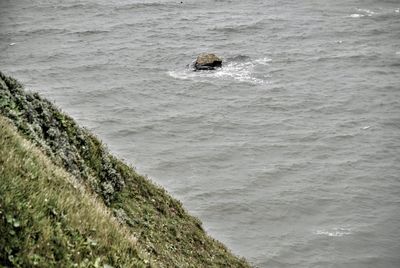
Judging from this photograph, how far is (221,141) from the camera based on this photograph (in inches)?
1695

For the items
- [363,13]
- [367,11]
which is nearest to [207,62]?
[363,13]

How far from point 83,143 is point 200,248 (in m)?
5.22

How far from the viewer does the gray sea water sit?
3312 cm

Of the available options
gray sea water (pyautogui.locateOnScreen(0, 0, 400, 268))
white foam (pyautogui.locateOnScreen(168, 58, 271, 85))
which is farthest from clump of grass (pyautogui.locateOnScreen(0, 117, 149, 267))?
white foam (pyautogui.locateOnScreen(168, 58, 271, 85))

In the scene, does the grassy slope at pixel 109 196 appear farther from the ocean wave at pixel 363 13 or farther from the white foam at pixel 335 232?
the ocean wave at pixel 363 13

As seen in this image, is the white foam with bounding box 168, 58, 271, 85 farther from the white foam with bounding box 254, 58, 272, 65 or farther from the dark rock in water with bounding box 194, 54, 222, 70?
the dark rock in water with bounding box 194, 54, 222, 70

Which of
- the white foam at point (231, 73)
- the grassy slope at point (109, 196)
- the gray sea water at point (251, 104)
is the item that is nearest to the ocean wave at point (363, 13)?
the gray sea water at point (251, 104)

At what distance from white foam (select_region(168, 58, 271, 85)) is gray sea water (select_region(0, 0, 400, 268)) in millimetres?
268

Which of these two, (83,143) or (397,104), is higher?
(83,143)

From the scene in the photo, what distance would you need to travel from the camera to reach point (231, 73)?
192 ft

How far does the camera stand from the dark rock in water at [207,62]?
5978cm

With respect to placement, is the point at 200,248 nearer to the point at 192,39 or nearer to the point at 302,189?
the point at 302,189

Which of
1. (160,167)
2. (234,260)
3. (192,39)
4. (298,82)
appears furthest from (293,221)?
(192,39)

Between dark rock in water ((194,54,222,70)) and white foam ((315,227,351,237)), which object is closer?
white foam ((315,227,351,237))
